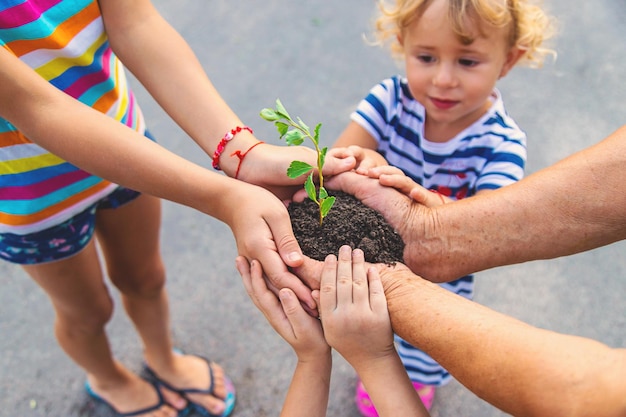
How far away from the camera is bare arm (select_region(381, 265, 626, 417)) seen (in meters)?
1.19

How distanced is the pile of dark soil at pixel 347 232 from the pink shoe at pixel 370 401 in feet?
3.86

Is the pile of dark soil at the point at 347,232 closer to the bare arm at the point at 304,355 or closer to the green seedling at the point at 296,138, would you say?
the green seedling at the point at 296,138

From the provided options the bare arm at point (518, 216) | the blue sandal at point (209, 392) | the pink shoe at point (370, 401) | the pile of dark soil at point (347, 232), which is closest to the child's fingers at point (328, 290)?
the pile of dark soil at point (347, 232)

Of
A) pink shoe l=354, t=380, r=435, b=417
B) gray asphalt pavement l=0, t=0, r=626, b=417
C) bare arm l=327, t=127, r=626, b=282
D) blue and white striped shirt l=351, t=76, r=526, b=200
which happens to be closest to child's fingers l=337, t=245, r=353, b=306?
bare arm l=327, t=127, r=626, b=282

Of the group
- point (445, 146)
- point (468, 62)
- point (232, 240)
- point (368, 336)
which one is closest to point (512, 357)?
point (368, 336)

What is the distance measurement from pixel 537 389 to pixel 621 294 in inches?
91.6

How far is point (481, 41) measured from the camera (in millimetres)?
2018

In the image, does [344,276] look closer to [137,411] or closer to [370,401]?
[370,401]

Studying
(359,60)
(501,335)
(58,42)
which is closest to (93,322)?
(58,42)

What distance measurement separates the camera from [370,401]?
110 inches

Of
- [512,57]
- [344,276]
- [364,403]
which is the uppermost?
[512,57]

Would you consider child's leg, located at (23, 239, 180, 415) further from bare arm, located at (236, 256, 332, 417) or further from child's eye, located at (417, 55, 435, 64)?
child's eye, located at (417, 55, 435, 64)

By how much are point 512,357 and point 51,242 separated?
4.89 feet

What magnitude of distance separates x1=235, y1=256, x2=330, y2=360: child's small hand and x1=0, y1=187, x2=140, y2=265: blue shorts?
27.3 inches
